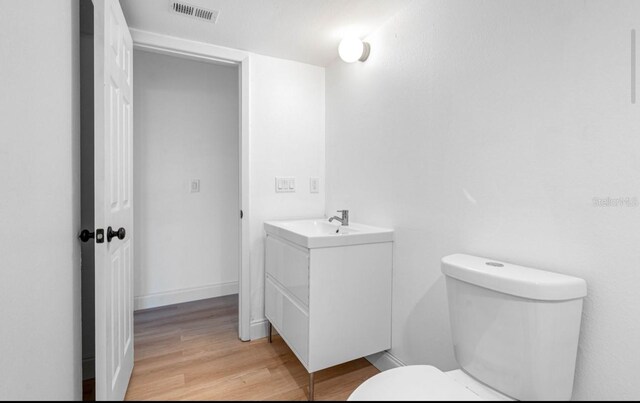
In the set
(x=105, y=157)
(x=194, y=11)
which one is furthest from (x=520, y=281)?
(x=194, y=11)

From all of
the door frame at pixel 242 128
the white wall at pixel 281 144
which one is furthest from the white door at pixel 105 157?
the white wall at pixel 281 144

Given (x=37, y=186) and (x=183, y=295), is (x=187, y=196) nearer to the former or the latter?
(x=183, y=295)

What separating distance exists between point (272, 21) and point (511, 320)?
1.47 meters

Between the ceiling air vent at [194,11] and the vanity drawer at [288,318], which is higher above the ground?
the ceiling air vent at [194,11]

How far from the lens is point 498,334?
65 cm

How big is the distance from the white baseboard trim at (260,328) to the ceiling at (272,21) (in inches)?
60.6

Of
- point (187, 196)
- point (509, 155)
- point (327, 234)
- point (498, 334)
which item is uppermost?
point (509, 155)

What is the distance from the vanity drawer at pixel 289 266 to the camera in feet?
4.01

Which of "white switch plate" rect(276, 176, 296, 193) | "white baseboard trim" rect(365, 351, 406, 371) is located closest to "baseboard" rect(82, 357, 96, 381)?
"white baseboard trim" rect(365, 351, 406, 371)

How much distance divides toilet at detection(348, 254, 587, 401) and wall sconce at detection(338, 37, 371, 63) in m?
1.14

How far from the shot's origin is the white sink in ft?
3.94

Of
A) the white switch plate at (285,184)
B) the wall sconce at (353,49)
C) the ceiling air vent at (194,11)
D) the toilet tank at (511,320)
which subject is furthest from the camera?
the white switch plate at (285,184)

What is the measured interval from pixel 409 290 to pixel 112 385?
1.16m

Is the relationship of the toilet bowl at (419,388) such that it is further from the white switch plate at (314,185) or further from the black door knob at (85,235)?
the white switch plate at (314,185)
